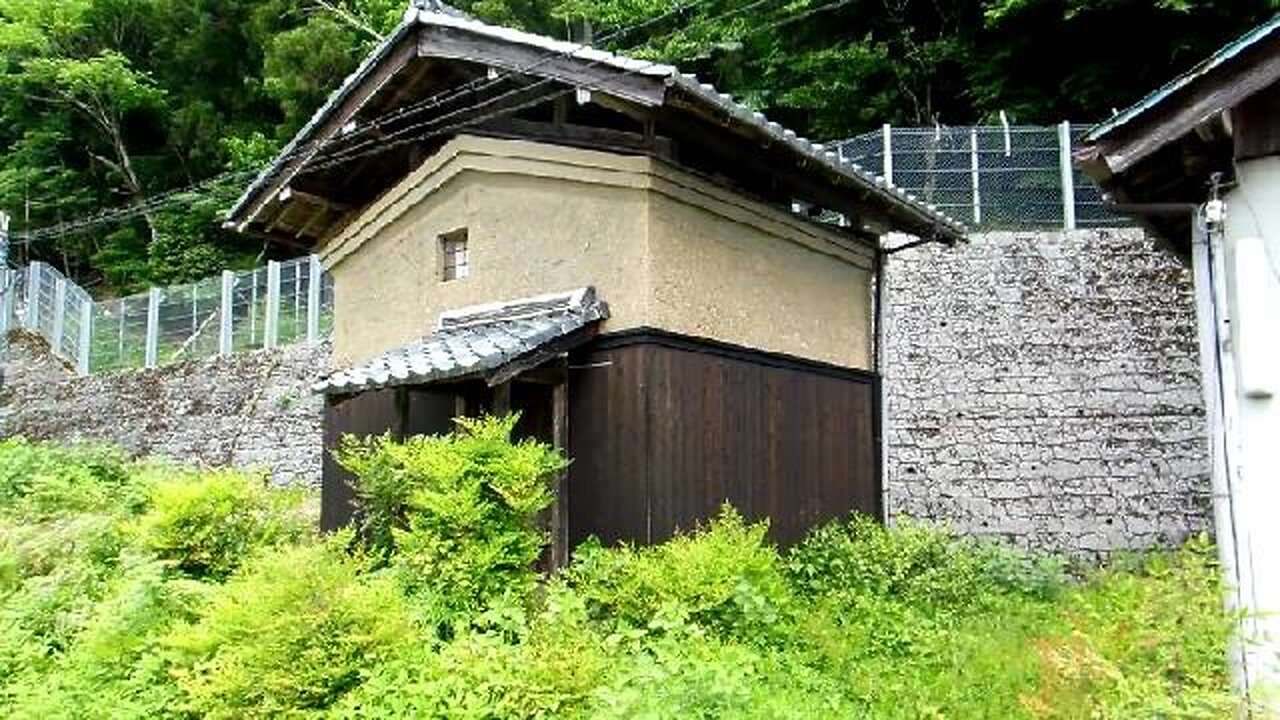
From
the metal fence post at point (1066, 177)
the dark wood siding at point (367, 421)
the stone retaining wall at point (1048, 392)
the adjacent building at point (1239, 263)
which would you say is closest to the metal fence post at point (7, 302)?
the dark wood siding at point (367, 421)

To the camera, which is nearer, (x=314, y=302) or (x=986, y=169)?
(x=986, y=169)

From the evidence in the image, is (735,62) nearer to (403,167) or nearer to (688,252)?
(403,167)

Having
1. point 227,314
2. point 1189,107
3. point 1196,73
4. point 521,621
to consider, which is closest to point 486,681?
point 521,621

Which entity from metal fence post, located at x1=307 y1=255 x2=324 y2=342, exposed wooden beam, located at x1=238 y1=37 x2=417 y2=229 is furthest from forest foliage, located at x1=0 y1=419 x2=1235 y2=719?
metal fence post, located at x1=307 y1=255 x2=324 y2=342

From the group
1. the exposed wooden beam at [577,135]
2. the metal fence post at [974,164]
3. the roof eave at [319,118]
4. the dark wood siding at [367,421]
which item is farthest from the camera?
the metal fence post at [974,164]

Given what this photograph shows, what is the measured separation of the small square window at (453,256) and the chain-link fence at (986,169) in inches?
339

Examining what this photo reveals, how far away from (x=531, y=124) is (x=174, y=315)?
16.3 metres

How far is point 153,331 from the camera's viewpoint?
76.4ft

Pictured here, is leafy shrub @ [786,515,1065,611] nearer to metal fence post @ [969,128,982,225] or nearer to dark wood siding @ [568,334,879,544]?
dark wood siding @ [568,334,879,544]

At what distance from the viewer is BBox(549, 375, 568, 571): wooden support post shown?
887 cm

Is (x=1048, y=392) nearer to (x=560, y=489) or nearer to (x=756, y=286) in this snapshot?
(x=756, y=286)

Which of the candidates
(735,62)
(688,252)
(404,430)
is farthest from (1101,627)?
(735,62)

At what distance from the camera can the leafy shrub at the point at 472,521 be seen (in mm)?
7758

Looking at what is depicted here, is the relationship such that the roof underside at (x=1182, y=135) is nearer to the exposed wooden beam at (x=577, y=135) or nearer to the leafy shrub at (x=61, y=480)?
the exposed wooden beam at (x=577, y=135)
